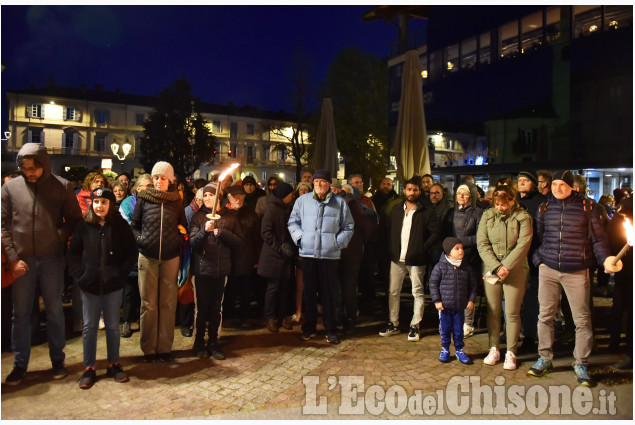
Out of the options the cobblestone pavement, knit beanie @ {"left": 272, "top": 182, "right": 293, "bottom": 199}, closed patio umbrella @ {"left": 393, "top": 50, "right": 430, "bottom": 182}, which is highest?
closed patio umbrella @ {"left": 393, "top": 50, "right": 430, "bottom": 182}

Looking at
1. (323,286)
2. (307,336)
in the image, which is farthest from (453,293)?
(307,336)

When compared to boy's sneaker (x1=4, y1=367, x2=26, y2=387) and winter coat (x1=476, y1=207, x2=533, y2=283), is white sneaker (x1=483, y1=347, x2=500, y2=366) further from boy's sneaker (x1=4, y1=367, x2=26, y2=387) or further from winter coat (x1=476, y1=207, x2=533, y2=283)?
boy's sneaker (x1=4, y1=367, x2=26, y2=387)

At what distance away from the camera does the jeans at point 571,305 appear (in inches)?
199

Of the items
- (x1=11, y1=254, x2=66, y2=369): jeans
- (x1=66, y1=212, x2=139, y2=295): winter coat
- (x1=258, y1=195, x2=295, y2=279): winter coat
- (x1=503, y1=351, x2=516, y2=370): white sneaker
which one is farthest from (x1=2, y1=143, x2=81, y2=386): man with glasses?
(x1=503, y1=351, x2=516, y2=370): white sneaker

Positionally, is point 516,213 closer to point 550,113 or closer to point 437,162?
point 550,113

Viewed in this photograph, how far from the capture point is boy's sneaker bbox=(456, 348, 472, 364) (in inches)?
218

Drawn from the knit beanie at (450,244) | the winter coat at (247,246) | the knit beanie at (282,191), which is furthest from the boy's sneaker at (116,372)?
the knit beanie at (450,244)

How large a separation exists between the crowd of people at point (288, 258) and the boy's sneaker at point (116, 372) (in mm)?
14

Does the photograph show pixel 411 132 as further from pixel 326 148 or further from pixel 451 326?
pixel 451 326

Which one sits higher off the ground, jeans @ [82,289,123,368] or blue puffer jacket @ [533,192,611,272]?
blue puffer jacket @ [533,192,611,272]

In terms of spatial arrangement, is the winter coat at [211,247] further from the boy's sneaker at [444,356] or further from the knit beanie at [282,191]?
the boy's sneaker at [444,356]

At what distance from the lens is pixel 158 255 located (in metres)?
5.42

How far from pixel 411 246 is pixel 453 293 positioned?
1042 mm

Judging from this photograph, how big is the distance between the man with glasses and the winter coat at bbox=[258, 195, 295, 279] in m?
2.50
